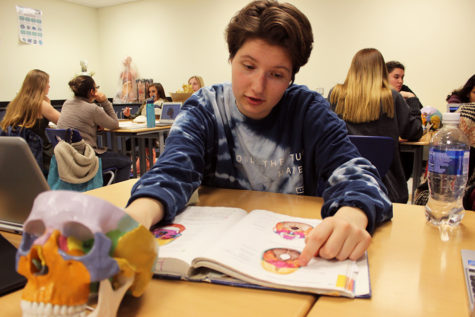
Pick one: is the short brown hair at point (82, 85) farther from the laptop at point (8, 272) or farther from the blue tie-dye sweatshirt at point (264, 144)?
the laptop at point (8, 272)

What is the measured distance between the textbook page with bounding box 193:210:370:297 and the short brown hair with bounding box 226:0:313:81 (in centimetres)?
52

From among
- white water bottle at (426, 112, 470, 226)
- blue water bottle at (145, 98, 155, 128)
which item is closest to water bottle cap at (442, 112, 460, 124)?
white water bottle at (426, 112, 470, 226)

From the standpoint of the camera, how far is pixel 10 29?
6.02 m

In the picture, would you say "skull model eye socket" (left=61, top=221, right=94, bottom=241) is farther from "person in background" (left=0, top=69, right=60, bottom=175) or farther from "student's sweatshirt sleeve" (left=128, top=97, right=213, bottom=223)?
"person in background" (left=0, top=69, right=60, bottom=175)

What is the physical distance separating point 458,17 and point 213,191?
15.2 feet

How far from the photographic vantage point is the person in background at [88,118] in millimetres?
3006

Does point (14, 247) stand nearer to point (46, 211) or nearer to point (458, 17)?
point (46, 211)

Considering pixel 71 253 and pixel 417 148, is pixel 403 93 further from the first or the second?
pixel 71 253

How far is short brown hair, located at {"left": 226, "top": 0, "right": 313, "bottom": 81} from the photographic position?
37.4 inches

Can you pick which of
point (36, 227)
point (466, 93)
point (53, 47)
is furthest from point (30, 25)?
point (36, 227)

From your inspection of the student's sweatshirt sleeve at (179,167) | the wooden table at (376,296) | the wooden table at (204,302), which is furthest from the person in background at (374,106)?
the wooden table at (204,302)

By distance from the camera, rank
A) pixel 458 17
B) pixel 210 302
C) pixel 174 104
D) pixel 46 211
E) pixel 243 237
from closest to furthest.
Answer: pixel 46 211 → pixel 210 302 → pixel 243 237 → pixel 174 104 → pixel 458 17

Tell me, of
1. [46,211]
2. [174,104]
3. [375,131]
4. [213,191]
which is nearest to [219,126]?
[213,191]

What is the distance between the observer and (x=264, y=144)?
1.14 meters
